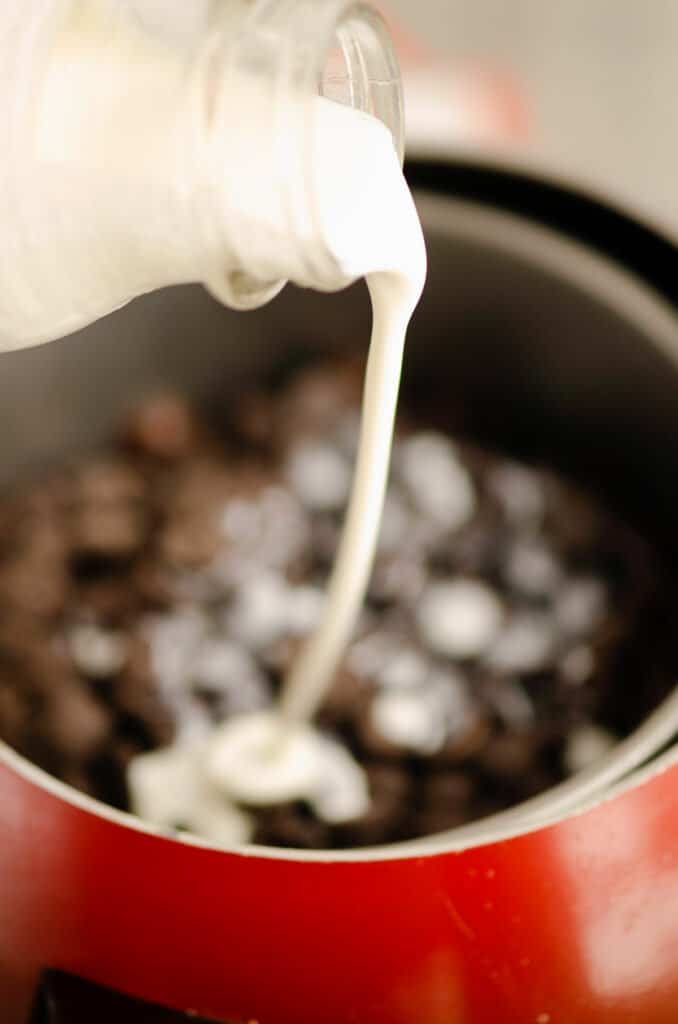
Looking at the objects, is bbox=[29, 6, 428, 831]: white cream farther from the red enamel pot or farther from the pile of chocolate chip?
the pile of chocolate chip

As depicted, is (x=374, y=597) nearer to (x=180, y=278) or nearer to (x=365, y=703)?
(x=365, y=703)

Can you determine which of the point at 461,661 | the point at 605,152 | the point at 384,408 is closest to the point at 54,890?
the point at 384,408

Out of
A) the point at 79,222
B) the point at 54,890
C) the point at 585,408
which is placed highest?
the point at 585,408

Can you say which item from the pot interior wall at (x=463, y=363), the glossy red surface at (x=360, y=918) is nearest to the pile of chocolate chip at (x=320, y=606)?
the pot interior wall at (x=463, y=363)

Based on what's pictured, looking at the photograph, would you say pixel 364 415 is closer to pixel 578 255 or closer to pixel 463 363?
pixel 578 255

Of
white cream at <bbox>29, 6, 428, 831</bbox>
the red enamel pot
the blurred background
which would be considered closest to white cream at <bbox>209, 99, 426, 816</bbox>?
white cream at <bbox>29, 6, 428, 831</bbox>
